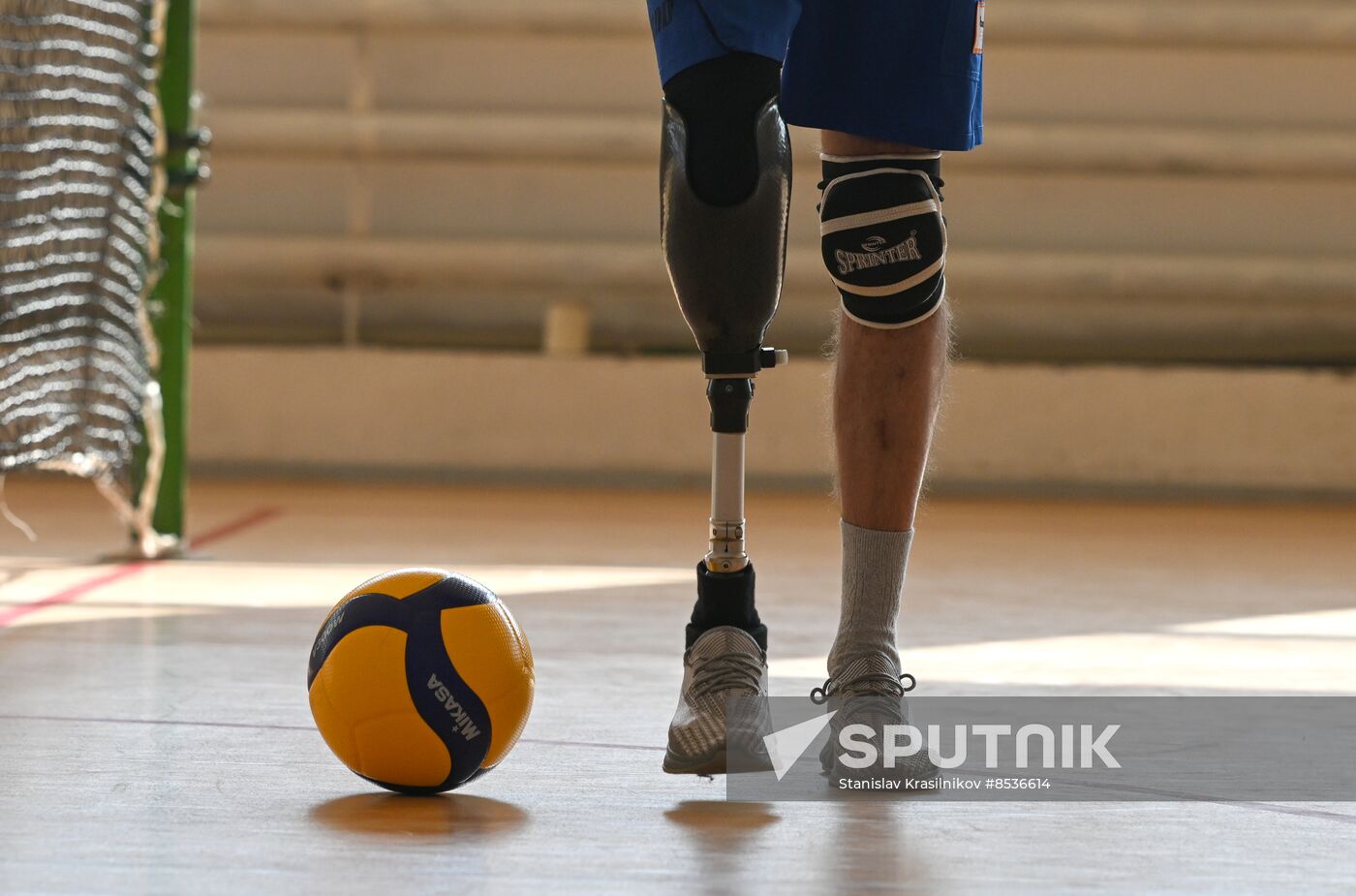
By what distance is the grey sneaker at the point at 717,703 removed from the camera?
4.32ft

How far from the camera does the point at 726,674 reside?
137 cm

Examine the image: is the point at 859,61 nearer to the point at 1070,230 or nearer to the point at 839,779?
the point at 839,779

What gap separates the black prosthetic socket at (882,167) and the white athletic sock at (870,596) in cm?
32

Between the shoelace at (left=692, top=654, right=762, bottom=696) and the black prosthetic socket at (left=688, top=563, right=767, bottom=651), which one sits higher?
the black prosthetic socket at (left=688, top=563, right=767, bottom=651)

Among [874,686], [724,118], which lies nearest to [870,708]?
[874,686]

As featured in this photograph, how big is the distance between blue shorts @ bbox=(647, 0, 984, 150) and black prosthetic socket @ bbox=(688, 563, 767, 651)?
409mm

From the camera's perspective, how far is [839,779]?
4.28 feet

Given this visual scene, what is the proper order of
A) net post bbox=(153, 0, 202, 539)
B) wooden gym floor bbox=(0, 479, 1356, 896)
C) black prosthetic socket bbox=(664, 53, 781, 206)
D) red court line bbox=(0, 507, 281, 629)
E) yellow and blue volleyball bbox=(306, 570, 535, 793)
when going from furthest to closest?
net post bbox=(153, 0, 202, 539) → red court line bbox=(0, 507, 281, 629) → black prosthetic socket bbox=(664, 53, 781, 206) → yellow and blue volleyball bbox=(306, 570, 535, 793) → wooden gym floor bbox=(0, 479, 1356, 896)

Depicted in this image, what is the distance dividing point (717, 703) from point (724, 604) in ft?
0.32

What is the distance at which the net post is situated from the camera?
10.8ft

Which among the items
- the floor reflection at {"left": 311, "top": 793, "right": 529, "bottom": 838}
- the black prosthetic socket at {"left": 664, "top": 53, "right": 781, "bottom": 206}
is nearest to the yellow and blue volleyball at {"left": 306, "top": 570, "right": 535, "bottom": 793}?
the floor reflection at {"left": 311, "top": 793, "right": 529, "bottom": 838}

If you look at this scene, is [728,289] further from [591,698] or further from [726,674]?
[591,698]

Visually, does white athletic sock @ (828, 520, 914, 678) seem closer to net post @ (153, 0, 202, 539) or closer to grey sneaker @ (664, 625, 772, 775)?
grey sneaker @ (664, 625, 772, 775)

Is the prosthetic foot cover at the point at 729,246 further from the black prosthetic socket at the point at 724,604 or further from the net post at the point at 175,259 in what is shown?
the net post at the point at 175,259
